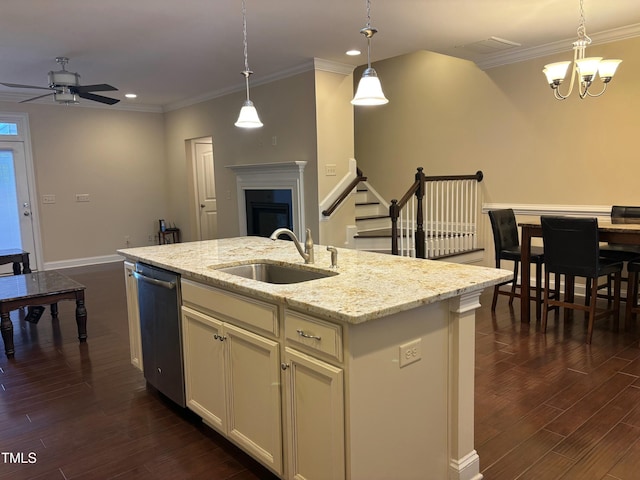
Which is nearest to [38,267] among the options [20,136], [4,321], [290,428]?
[20,136]

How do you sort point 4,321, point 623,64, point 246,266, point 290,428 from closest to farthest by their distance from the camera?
point 290,428, point 246,266, point 4,321, point 623,64

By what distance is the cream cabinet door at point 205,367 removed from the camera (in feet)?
7.74

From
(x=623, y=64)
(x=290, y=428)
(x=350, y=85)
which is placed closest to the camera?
(x=290, y=428)

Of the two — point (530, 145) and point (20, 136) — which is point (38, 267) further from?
point (530, 145)

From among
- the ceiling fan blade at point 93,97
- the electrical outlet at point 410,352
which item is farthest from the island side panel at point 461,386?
the ceiling fan blade at point 93,97

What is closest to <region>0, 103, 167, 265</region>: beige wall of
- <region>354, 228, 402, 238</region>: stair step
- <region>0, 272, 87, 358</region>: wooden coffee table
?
<region>0, 272, 87, 358</region>: wooden coffee table

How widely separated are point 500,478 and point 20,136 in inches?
308

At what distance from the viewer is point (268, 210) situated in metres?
6.68

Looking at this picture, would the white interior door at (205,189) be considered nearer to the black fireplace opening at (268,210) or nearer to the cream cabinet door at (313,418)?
the black fireplace opening at (268,210)

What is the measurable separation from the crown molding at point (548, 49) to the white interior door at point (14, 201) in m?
6.61

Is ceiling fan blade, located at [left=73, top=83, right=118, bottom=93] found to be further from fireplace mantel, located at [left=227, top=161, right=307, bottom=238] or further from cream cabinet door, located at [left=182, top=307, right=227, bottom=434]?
cream cabinet door, located at [left=182, top=307, right=227, bottom=434]

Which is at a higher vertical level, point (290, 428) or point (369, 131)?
point (369, 131)

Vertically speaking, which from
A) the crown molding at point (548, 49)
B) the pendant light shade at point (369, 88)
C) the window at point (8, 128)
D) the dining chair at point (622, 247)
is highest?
the crown molding at point (548, 49)

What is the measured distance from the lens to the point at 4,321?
3854 mm
